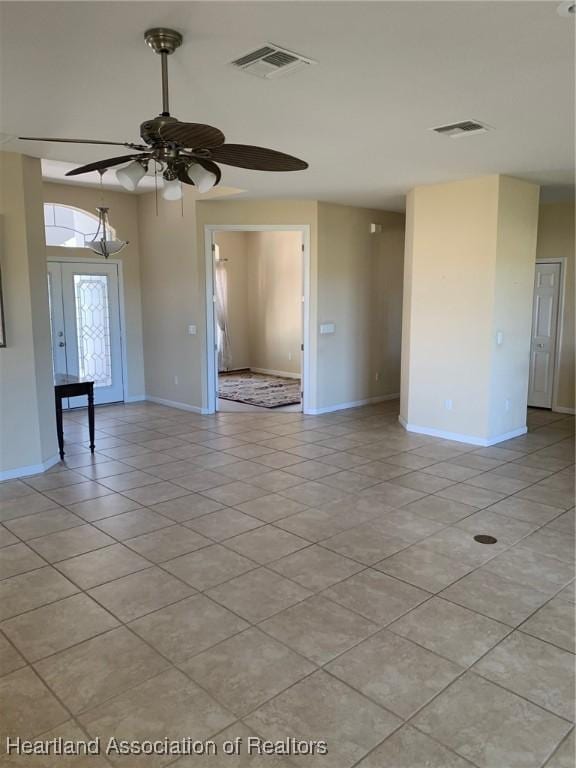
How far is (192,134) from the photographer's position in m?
2.26

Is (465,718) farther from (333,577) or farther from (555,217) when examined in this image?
(555,217)

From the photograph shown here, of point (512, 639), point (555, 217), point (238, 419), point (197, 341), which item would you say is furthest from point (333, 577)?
point (555, 217)

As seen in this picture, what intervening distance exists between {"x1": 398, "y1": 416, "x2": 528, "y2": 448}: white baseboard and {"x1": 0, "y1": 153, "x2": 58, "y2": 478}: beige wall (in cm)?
388

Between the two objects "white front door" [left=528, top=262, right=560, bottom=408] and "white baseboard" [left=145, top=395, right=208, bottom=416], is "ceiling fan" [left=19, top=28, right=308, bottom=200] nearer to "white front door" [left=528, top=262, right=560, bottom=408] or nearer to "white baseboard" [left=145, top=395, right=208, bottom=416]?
"white baseboard" [left=145, top=395, right=208, bottom=416]

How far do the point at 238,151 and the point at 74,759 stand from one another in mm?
2545

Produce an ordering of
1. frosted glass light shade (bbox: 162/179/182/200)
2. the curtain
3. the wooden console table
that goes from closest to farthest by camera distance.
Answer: frosted glass light shade (bbox: 162/179/182/200)
the wooden console table
the curtain

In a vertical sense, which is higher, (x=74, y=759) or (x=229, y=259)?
(x=229, y=259)

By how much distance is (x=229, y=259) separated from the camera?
1095 cm

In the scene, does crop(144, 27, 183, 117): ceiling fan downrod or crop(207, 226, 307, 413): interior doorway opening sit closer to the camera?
crop(144, 27, 183, 117): ceiling fan downrod

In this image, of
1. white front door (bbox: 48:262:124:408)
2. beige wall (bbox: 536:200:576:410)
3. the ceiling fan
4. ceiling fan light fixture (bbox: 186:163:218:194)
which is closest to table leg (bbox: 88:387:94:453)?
white front door (bbox: 48:262:124:408)

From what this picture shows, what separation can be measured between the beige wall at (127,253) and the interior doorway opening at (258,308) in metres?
1.92

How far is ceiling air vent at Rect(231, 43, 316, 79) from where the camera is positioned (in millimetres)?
2605


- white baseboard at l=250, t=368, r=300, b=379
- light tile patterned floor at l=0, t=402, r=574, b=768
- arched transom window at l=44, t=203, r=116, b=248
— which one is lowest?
light tile patterned floor at l=0, t=402, r=574, b=768

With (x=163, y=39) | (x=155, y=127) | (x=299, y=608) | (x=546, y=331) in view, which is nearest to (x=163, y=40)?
(x=163, y=39)
